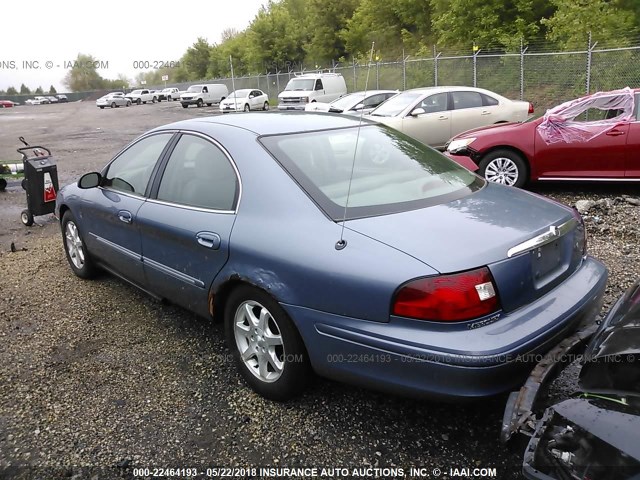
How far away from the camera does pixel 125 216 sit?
3891mm

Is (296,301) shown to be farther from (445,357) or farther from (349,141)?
(349,141)

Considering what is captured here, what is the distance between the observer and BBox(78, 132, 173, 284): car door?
3.86 metres

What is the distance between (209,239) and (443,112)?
30.2ft

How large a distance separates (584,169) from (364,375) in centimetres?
594

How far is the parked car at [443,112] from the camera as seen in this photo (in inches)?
433

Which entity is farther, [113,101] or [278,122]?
[113,101]

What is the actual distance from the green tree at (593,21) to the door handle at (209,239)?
1750 centimetres

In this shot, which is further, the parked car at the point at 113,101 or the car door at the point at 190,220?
the parked car at the point at 113,101

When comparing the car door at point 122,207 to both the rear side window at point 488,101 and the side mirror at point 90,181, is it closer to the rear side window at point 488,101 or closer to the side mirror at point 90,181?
the side mirror at point 90,181

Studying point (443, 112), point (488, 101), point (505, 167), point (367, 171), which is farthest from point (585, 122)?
point (367, 171)

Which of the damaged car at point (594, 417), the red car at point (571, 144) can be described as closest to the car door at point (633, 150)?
the red car at point (571, 144)

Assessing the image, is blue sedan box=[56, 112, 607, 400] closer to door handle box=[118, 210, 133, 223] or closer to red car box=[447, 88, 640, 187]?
door handle box=[118, 210, 133, 223]

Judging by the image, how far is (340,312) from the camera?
2438mm

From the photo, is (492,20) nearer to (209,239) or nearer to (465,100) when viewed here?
(465,100)
